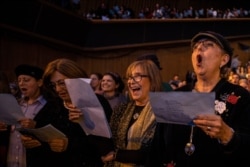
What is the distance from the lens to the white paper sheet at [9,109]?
114 inches

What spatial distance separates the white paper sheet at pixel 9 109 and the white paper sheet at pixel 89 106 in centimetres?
47

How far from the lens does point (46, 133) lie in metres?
2.81

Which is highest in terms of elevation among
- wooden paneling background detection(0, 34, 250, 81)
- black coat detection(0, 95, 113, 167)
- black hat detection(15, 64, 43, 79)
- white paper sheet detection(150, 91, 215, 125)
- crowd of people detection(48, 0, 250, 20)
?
crowd of people detection(48, 0, 250, 20)

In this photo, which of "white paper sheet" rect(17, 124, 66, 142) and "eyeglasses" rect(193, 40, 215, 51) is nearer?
"eyeglasses" rect(193, 40, 215, 51)

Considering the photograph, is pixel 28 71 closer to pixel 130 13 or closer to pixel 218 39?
pixel 218 39

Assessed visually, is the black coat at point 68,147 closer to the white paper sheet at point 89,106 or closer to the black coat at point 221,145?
the white paper sheet at point 89,106

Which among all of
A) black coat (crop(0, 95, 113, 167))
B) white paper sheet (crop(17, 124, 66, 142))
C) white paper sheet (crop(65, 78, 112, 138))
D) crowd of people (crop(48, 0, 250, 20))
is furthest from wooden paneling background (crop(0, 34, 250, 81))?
white paper sheet (crop(65, 78, 112, 138))

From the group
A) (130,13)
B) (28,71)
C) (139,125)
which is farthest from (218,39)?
(130,13)

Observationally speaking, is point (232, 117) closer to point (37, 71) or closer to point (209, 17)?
point (37, 71)

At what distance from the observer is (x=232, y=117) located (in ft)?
6.84

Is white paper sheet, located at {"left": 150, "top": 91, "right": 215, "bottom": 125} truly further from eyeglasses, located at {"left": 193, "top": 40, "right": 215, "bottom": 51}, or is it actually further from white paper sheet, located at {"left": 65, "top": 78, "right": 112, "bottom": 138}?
white paper sheet, located at {"left": 65, "top": 78, "right": 112, "bottom": 138}

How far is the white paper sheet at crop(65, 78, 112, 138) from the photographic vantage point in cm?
258

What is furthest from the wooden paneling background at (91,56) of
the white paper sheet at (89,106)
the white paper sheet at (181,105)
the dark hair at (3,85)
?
the white paper sheet at (181,105)

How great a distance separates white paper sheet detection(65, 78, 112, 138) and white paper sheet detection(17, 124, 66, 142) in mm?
216
